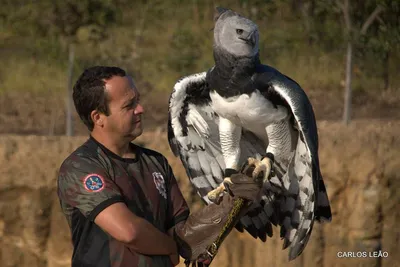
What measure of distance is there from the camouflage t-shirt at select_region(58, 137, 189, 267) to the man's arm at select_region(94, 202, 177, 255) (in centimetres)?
4

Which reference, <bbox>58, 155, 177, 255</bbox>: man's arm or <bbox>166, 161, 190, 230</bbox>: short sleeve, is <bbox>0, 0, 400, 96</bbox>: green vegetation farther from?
<bbox>58, 155, 177, 255</bbox>: man's arm

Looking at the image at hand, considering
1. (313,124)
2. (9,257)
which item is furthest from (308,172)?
(9,257)

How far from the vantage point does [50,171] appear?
28.0ft

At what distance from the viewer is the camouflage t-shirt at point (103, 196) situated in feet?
12.3

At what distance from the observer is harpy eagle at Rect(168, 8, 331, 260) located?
203 inches

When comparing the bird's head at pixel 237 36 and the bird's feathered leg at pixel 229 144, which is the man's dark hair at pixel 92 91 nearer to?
the bird's head at pixel 237 36

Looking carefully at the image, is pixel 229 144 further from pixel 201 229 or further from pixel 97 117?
pixel 97 117

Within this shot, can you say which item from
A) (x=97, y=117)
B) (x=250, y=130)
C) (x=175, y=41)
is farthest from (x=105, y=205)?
(x=175, y=41)

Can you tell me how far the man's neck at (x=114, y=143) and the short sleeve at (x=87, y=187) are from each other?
0.11m

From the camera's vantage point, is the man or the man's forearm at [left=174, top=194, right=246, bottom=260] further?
the man's forearm at [left=174, top=194, right=246, bottom=260]

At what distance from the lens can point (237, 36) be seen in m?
5.13

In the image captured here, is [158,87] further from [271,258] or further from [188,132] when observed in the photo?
[188,132]

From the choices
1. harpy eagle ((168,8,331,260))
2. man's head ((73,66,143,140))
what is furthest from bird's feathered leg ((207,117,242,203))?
man's head ((73,66,143,140))

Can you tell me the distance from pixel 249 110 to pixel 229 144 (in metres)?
0.34
